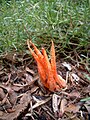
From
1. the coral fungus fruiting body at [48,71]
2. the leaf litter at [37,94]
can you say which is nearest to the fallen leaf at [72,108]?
the leaf litter at [37,94]

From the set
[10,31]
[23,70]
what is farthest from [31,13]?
[23,70]

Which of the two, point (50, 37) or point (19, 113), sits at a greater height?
point (50, 37)

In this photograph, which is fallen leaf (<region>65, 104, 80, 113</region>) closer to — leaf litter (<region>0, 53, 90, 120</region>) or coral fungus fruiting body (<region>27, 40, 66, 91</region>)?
leaf litter (<region>0, 53, 90, 120</region>)

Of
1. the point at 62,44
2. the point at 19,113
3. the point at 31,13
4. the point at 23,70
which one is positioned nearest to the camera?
the point at 19,113

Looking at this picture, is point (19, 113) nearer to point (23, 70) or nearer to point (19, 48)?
point (23, 70)

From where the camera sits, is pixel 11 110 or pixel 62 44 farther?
pixel 62 44

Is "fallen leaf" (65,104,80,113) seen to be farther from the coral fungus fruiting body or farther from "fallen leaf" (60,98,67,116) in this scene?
the coral fungus fruiting body

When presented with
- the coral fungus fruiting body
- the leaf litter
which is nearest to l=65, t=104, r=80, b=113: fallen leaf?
the leaf litter

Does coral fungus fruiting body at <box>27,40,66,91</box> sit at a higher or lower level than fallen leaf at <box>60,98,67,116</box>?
higher

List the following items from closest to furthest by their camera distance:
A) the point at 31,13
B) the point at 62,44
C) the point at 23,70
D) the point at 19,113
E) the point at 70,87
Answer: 1. the point at 19,113
2. the point at 70,87
3. the point at 23,70
4. the point at 62,44
5. the point at 31,13

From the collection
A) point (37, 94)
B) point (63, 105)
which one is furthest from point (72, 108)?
point (37, 94)
